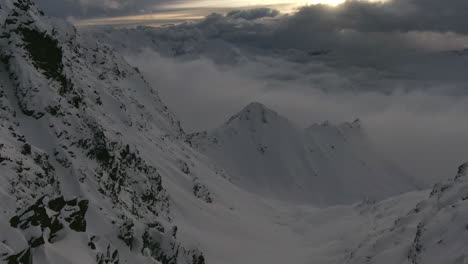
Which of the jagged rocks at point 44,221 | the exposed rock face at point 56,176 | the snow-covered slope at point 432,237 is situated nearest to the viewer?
the jagged rocks at point 44,221

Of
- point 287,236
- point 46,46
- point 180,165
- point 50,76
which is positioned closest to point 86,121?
point 50,76

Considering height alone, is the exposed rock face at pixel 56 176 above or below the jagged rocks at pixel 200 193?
below

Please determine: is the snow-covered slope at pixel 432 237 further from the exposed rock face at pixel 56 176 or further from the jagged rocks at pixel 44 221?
the jagged rocks at pixel 44 221

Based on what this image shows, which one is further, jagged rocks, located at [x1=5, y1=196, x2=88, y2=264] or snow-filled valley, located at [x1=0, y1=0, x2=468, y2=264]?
snow-filled valley, located at [x1=0, y1=0, x2=468, y2=264]

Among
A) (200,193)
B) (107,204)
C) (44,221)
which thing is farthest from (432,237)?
(200,193)

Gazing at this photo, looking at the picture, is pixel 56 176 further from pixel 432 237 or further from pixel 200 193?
pixel 200 193

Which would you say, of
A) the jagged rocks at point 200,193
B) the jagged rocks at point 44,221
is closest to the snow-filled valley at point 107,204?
the jagged rocks at point 44,221

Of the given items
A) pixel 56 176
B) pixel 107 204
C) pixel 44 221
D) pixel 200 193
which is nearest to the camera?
pixel 44 221

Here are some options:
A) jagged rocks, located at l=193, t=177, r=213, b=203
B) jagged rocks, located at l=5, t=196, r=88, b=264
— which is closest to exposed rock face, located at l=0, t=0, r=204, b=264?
jagged rocks, located at l=5, t=196, r=88, b=264

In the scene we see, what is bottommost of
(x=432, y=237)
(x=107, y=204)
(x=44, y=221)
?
(x=44, y=221)

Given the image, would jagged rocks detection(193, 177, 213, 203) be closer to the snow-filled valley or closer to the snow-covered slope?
the snow-filled valley

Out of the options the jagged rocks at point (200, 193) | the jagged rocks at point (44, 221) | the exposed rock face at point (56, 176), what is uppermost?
the jagged rocks at point (200, 193)
